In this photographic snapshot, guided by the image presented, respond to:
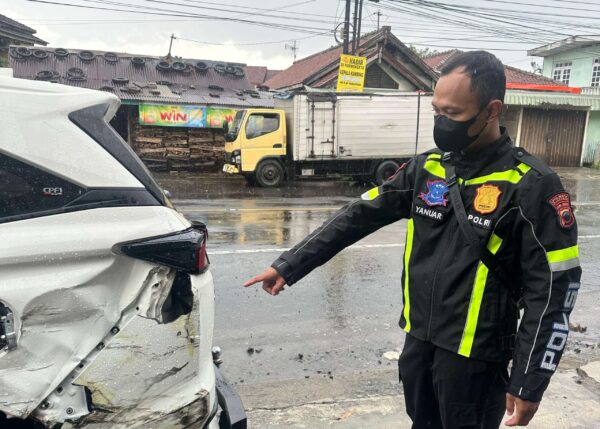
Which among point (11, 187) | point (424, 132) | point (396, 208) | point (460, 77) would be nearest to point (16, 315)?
point (11, 187)

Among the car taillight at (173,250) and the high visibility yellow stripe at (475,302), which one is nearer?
the car taillight at (173,250)

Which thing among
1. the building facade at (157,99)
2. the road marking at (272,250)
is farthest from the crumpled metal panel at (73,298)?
the building facade at (157,99)

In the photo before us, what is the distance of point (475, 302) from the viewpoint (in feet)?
5.75

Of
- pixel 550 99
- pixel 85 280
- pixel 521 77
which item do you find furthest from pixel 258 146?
pixel 521 77

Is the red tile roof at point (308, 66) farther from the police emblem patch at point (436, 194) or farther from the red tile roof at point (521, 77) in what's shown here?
the police emblem patch at point (436, 194)

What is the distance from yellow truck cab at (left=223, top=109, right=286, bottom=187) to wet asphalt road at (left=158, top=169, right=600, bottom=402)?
15.6ft

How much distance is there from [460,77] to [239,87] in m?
18.4

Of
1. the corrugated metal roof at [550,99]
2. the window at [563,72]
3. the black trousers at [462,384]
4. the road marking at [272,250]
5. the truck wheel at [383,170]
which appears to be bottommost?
the road marking at [272,250]

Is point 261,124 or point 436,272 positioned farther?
point 261,124

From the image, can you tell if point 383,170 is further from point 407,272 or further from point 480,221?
point 480,221

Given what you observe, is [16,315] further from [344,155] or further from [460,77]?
[344,155]

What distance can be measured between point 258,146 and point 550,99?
45.7ft

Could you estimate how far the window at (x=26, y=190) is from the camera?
1.58 meters

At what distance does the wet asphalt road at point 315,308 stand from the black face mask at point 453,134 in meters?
2.03
